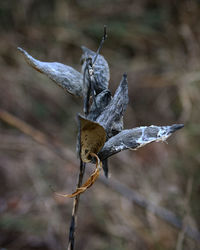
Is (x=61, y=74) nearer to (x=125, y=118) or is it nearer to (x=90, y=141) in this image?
(x=90, y=141)

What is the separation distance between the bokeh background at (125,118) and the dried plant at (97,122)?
2.93 feet

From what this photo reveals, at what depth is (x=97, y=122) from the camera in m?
0.53

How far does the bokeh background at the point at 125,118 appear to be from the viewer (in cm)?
156

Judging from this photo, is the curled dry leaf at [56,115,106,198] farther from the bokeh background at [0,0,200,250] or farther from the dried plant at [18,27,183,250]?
the bokeh background at [0,0,200,250]

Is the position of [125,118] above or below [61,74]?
above

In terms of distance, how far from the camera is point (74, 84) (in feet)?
2.04

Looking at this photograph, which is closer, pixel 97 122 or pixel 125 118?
pixel 97 122

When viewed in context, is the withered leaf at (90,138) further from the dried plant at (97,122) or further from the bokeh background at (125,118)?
the bokeh background at (125,118)

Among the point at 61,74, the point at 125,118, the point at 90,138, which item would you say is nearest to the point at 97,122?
the point at 90,138

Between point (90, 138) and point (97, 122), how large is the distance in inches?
1.3

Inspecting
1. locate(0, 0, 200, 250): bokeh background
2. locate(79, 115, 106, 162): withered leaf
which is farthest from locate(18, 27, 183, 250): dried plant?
locate(0, 0, 200, 250): bokeh background

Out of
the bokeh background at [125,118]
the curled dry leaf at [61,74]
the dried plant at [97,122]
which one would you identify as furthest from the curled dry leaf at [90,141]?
the bokeh background at [125,118]

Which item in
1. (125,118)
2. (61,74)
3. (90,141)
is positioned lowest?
(90,141)

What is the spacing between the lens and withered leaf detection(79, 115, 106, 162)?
0.51 meters
